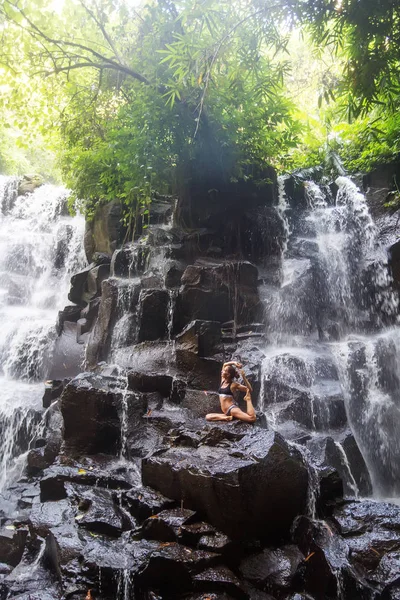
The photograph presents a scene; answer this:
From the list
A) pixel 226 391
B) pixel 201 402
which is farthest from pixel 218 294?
pixel 226 391

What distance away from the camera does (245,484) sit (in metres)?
4.77

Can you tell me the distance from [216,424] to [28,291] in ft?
34.2

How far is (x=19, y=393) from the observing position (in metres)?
10.2

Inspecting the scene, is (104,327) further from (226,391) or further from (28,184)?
(28,184)

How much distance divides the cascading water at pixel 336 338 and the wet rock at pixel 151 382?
1784 mm

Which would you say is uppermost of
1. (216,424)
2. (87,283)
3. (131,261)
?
(131,261)

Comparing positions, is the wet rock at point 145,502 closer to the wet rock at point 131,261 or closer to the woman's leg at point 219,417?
the woman's leg at point 219,417

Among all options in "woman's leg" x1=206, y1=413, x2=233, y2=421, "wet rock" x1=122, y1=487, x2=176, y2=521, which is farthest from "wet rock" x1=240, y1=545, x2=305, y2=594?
"woman's leg" x1=206, y1=413, x2=233, y2=421

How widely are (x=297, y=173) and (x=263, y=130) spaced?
3.27m

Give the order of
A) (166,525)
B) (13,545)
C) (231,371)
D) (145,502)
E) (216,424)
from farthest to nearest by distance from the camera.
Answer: (231,371) → (216,424) → (13,545) → (145,502) → (166,525)

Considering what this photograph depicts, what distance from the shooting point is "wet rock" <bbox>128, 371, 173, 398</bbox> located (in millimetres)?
8070

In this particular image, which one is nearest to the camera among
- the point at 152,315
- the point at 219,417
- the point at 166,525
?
the point at 166,525

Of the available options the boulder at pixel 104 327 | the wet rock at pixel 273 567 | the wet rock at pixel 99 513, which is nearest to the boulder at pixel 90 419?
the wet rock at pixel 99 513

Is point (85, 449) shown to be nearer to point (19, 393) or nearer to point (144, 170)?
point (19, 393)
